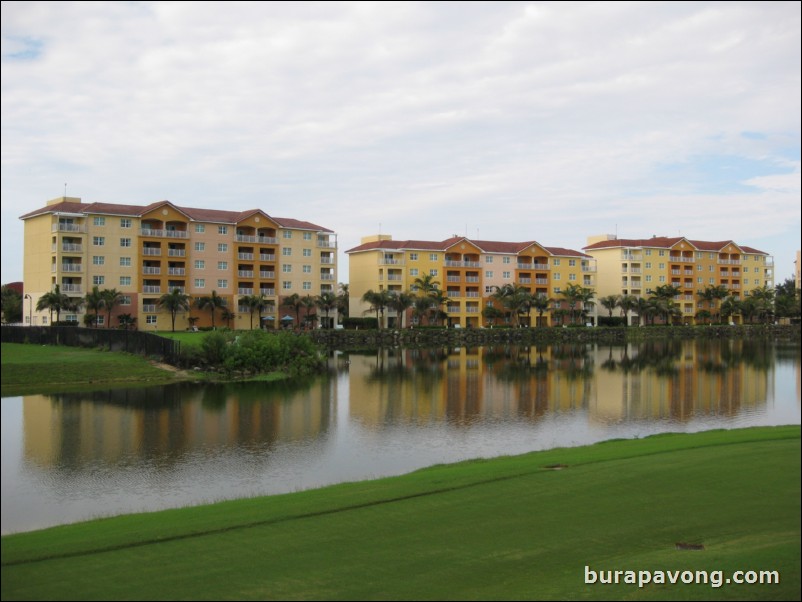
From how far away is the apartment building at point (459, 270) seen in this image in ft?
308

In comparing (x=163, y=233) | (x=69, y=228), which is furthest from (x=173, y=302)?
(x=69, y=228)

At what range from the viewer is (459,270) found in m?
97.6

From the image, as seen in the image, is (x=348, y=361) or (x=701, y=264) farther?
(x=701, y=264)

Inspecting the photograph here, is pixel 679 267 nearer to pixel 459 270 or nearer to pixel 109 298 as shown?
pixel 459 270

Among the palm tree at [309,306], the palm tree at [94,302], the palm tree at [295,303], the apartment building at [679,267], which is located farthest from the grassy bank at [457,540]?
the apartment building at [679,267]

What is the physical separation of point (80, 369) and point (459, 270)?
6791 centimetres

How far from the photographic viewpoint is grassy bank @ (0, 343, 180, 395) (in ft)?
84.6

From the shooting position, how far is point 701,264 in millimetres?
117312

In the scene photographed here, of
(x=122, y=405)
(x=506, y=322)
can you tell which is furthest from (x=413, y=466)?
(x=506, y=322)

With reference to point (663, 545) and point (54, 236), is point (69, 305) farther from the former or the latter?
point (663, 545)

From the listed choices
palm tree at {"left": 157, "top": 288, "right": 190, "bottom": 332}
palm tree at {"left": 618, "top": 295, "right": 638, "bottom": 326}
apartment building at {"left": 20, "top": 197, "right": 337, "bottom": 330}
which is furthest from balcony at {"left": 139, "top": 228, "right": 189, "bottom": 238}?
palm tree at {"left": 618, "top": 295, "right": 638, "bottom": 326}

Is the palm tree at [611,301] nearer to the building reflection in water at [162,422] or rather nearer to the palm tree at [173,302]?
the palm tree at [173,302]

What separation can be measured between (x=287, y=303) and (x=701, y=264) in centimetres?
7297

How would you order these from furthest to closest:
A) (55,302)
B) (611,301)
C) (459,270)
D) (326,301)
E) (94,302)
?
(611,301), (459,270), (326,301), (94,302), (55,302)
